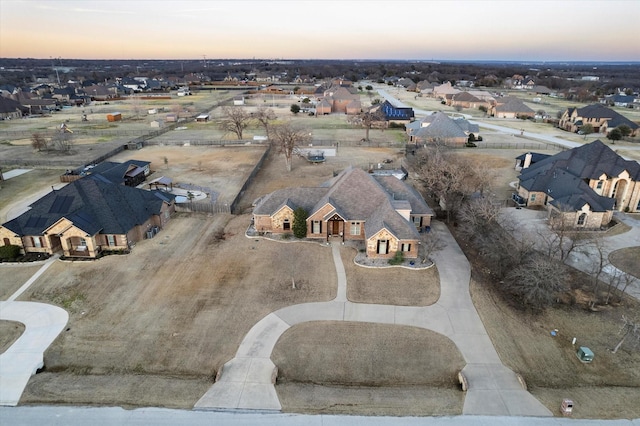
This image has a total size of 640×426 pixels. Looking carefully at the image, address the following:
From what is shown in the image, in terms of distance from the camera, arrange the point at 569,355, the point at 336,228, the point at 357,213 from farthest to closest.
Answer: the point at 336,228, the point at 357,213, the point at 569,355

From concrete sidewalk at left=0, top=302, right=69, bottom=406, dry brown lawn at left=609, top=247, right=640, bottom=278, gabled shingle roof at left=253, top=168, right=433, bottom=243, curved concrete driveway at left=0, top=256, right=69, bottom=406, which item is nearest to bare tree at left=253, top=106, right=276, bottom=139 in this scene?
gabled shingle roof at left=253, top=168, right=433, bottom=243

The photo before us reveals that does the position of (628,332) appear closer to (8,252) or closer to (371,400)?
(371,400)

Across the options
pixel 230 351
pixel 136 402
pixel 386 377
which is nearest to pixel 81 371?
pixel 136 402

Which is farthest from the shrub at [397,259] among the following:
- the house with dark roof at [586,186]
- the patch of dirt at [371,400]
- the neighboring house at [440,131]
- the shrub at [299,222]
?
the neighboring house at [440,131]

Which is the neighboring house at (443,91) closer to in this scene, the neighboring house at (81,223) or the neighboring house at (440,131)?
the neighboring house at (440,131)

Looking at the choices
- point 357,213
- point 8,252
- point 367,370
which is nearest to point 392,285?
point 357,213
